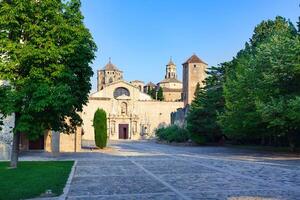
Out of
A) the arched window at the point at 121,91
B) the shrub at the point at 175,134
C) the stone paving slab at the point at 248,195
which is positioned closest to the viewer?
the stone paving slab at the point at 248,195

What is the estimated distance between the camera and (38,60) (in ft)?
51.9

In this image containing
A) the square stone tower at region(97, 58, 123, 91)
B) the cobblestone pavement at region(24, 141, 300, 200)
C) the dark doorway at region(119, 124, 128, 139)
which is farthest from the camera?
the square stone tower at region(97, 58, 123, 91)

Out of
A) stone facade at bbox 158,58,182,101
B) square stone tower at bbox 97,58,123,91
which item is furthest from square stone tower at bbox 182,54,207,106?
square stone tower at bbox 97,58,123,91

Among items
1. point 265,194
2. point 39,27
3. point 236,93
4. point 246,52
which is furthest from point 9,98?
point 246,52

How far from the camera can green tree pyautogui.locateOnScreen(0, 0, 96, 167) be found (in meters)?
15.5

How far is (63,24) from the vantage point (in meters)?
16.3

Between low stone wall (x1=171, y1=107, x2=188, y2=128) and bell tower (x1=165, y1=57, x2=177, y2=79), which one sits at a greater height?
bell tower (x1=165, y1=57, x2=177, y2=79)

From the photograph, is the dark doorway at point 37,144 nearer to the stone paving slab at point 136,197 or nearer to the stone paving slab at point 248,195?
the stone paving slab at point 136,197

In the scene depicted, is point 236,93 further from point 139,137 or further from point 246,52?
point 139,137

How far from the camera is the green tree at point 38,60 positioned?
50.8 ft

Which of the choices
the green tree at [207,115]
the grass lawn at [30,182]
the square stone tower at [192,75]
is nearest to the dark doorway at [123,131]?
the square stone tower at [192,75]

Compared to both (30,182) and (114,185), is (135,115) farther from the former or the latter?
(114,185)

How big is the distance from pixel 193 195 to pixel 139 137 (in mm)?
70684

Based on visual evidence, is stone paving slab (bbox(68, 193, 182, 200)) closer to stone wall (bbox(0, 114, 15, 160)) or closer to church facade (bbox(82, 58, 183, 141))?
stone wall (bbox(0, 114, 15, 160))
